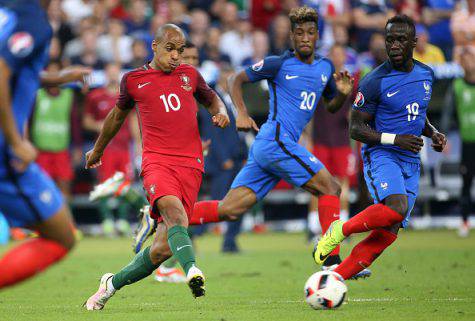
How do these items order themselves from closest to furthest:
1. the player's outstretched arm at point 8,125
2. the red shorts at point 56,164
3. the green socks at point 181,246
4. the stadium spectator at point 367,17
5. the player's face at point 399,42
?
the player's outstretched arm at point 8,125 → the green socks at point 181,246 → the player's face at point 399,42 → the red shorts at point 56,164 → the stadium spectator at point 367,17

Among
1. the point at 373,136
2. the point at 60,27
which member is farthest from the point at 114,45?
the point at 373,136

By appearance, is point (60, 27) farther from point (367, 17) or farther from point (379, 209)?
point (379, 209)

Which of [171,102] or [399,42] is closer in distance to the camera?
[171,102]

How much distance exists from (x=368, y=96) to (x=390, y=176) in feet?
2.62

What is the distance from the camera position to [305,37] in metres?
10.7

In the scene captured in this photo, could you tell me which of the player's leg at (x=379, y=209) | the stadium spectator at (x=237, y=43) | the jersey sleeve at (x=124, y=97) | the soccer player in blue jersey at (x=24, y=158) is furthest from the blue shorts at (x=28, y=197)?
the stadium spectator at (x=237, y=43)

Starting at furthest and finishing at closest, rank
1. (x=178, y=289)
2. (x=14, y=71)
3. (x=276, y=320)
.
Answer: (x=178, y=289) → (x=276, y=320) → (x=14, y=71)

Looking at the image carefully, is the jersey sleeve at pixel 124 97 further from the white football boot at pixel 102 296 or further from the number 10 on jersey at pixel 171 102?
the white football boot at pixel 102 296

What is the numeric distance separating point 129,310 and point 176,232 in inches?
38.4

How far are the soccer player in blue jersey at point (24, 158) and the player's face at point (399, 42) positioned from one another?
373 centimetres

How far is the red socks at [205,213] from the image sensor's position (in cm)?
1049

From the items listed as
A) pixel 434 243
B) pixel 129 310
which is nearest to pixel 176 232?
pixel 129 310

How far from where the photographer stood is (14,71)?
6617mm

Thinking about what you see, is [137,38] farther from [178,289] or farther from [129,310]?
[129,310]
